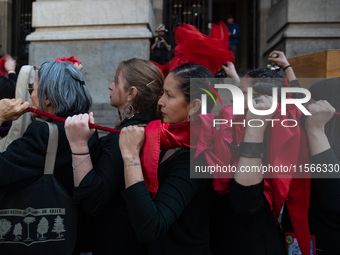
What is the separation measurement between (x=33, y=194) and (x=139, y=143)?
25.5 inches

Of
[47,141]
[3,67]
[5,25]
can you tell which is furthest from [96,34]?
[47,141]

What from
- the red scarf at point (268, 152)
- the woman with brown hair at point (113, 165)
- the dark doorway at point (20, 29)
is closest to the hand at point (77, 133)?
the woman with brown hair at point (113, 165)

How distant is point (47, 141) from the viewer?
1.46 metres

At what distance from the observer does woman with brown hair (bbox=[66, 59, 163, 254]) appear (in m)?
1.41

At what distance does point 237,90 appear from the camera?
161cm

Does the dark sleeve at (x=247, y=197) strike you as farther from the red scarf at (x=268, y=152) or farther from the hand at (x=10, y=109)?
the hand at (x=10, y=109)

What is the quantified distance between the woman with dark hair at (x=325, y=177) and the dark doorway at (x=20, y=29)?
9.90 meters

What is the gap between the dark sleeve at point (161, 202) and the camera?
1.25 meters

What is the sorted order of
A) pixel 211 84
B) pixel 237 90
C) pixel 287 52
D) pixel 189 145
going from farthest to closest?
1. pixel 287 52
2. pixel 211 84
3. pixel 237 90
4. pixel 189 145

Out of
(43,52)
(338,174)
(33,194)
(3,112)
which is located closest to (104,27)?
(43,52)

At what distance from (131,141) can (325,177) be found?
3.48 ft

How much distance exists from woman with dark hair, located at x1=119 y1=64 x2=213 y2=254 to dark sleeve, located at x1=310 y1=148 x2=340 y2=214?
0.60 meters

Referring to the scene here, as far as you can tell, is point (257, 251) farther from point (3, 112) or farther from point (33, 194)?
point (3, 112)

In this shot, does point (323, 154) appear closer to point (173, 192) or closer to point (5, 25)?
point (173, 192)
